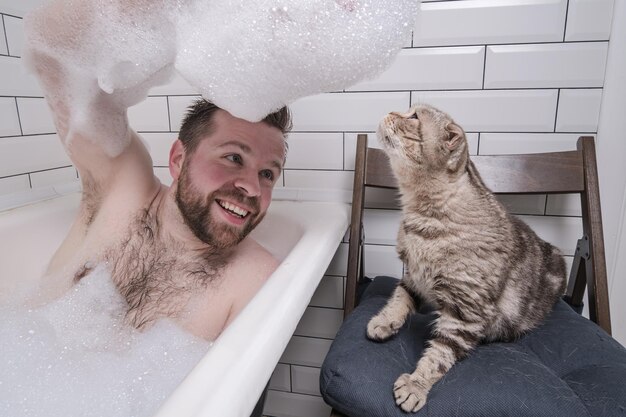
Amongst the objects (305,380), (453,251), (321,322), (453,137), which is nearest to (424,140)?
(453,137)

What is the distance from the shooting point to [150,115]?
1353 millimetres

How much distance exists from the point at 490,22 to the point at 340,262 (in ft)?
2.71

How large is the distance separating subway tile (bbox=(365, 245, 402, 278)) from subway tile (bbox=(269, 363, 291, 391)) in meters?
0.48

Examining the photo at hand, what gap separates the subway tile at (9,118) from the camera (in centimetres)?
112

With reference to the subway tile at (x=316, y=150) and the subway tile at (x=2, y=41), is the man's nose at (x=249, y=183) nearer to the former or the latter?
the subway tile at (x=316, y=150)

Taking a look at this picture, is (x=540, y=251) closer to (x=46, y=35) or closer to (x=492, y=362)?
(x=492, y=362)

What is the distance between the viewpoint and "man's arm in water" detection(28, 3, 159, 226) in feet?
2.93

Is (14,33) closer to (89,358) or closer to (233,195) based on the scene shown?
(233,195)

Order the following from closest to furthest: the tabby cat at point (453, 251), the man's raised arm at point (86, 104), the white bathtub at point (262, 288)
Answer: the white bathtub at point (262, 288)
the tabby cat at point (453, 251)
the man's raised arm at point (86, 104)

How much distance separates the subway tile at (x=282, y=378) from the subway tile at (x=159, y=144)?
0.87 meters

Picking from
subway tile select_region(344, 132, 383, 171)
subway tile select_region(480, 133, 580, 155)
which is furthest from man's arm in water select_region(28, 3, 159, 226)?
subway tile select_region(480, 133, 580, 155)

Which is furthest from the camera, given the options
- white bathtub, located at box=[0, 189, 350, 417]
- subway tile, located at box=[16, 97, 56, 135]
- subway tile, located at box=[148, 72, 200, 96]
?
subway tile, located at box=[148, 72, 200, 96]

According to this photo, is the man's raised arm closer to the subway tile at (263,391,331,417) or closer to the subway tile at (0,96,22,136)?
the subway tile at (0,96,22,136)

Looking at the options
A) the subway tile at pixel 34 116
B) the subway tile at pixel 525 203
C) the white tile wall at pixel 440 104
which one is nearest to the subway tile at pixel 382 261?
the white tile wall at pixel 440 104
